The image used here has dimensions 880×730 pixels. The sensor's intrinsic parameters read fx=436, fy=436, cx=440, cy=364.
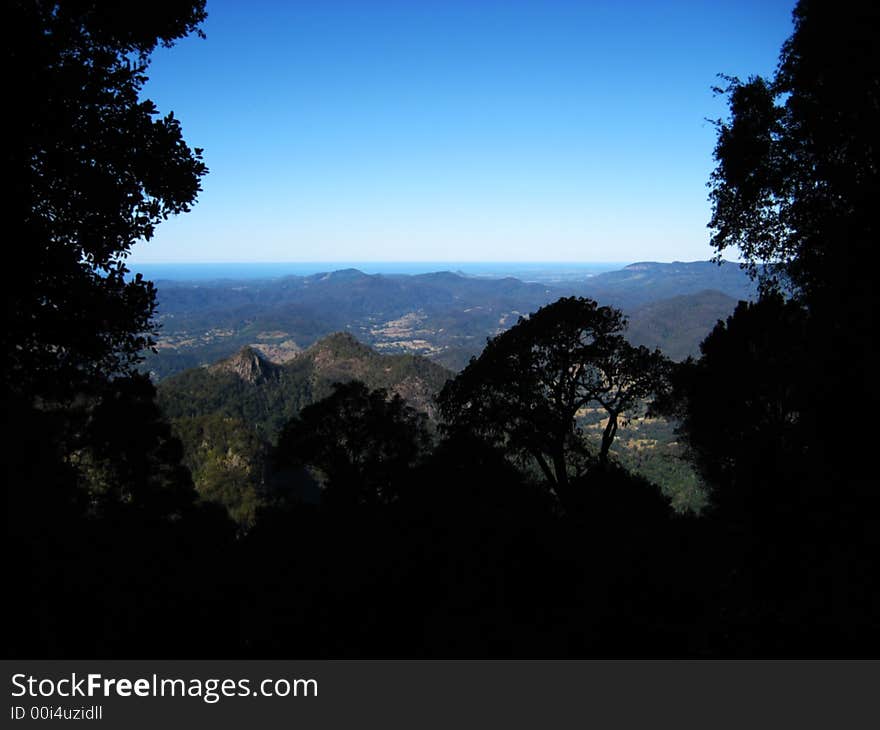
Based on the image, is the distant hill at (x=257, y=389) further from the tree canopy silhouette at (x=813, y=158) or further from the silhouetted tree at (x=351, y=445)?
the tree canopy silhouette at (x=813, y=158)

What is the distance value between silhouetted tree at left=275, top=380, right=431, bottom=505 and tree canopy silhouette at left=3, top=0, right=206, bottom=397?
42.8 feet

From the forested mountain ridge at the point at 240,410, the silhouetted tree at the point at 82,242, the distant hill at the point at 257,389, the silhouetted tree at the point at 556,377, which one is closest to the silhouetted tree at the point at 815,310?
the silhouetted tree at the point at 556,377

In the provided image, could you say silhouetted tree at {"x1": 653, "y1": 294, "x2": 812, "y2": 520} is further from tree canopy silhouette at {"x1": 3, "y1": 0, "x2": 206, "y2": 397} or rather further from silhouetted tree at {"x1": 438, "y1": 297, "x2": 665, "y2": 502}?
tree canopy silhouette at {"x1": 3, "y1": 0, "x2": 206, "y2": 397}

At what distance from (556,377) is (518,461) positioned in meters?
3.35

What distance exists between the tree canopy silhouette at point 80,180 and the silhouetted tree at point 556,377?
35.1 ft

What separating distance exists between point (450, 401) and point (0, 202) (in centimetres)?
1280

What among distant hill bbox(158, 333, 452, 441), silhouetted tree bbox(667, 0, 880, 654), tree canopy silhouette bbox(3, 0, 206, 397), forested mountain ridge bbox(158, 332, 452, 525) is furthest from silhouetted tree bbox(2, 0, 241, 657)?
distant hill bbox(158, 333, 452, 441)

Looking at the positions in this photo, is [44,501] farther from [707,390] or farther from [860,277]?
[707,390]

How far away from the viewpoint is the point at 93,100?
22.6 feet

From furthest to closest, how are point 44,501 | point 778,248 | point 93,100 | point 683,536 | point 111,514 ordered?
point 111,514
point 44,501
point 683,536
point 778,248
point 93,100

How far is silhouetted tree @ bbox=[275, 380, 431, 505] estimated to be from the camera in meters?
20.9

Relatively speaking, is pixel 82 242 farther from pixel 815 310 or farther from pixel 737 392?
pixel 737 392
